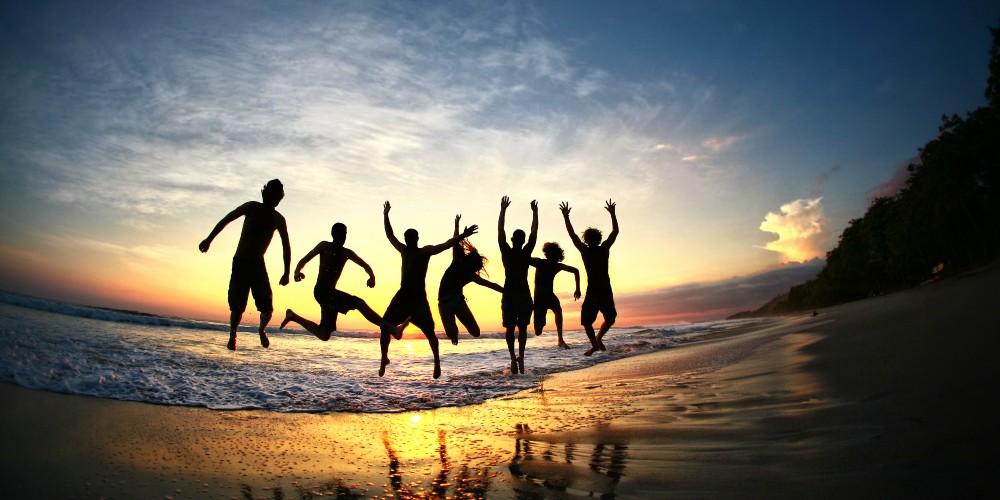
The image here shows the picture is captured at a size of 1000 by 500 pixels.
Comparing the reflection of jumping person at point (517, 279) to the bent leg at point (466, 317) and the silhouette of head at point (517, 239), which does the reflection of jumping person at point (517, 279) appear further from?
the bent leg at point (466, 317)

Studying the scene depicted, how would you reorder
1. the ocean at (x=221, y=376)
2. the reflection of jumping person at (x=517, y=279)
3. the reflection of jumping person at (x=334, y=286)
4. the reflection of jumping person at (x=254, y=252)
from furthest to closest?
the reflection of jumping person at (x=517, y=279) < the reflection of jumping person at (x=334, y=286) < the ocean at (x=221, y=376) < the reflection of jumping person at (x=254, y=252)

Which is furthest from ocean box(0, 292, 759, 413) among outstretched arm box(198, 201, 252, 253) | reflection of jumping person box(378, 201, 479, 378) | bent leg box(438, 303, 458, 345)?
outstretched arm box(198, 201, 252, 253)

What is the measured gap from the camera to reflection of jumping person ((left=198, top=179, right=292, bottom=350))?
7734 mm

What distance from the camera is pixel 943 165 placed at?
3997 centimetres

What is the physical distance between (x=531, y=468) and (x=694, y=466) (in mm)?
1381

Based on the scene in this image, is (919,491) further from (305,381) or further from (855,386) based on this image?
(305,381)

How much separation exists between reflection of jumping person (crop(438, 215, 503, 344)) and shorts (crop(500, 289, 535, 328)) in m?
1.04

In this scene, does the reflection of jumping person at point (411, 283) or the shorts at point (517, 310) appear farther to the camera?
the shorts at point (517, 310)

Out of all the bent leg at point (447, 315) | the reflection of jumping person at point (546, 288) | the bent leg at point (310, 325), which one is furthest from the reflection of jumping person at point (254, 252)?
the reflection of jumping person at point (546, 288)

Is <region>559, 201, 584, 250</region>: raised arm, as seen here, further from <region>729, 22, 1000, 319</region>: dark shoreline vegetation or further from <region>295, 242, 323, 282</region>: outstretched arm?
<region>729, 22, 1000, 319</region>: dark shoreline vegetation

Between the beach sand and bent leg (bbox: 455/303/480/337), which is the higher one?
bent leg (bbox: 455/303/480/337)

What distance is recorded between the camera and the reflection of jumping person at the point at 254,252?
25.4 feet

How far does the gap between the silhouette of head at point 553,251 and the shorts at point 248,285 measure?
5.76 meters

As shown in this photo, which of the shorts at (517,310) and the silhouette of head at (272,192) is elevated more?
the silhouette of head at (272,192)
